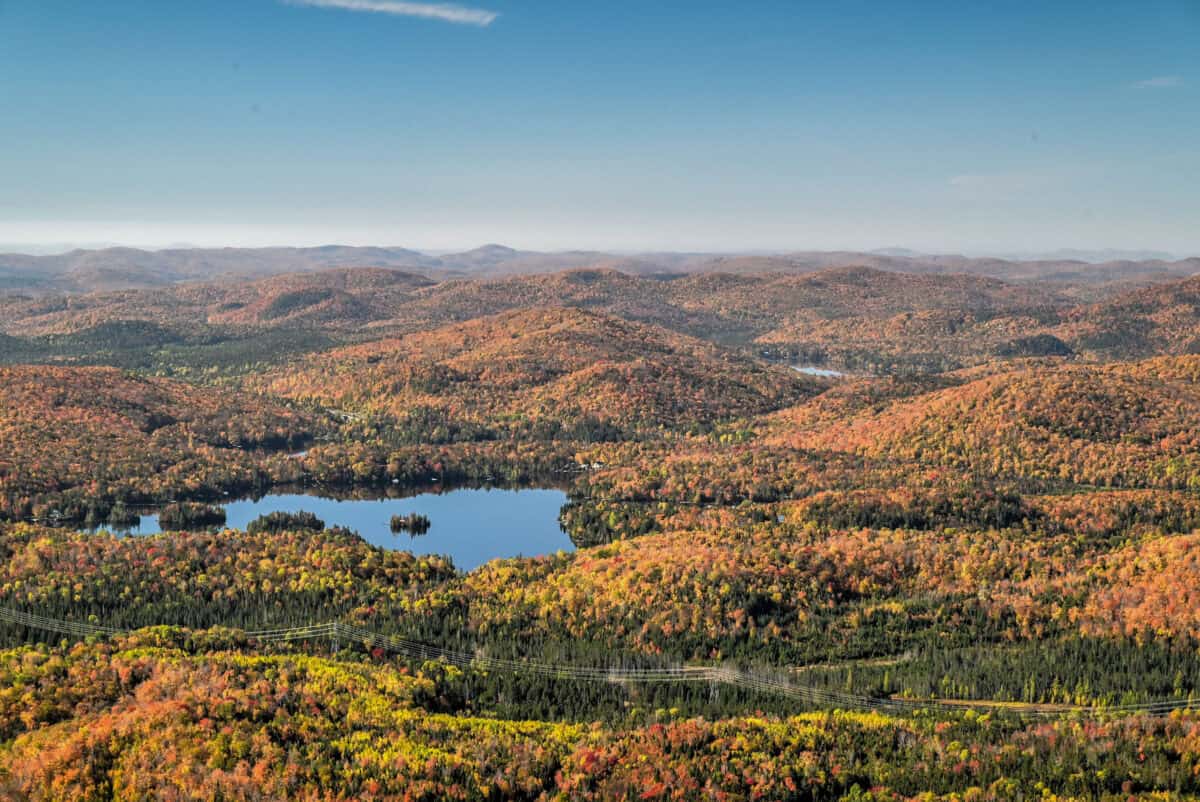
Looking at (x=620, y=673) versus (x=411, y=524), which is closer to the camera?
(x=620, y=673)

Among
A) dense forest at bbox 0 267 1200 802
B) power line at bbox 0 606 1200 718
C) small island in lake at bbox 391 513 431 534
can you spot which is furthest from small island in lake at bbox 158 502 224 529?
power line at bbox 0 606 1200 718

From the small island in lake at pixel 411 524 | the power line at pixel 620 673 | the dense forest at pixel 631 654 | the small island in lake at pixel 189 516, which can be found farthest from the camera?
the small island in lake at pixel 411 524

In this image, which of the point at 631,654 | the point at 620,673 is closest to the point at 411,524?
the point at 631,654

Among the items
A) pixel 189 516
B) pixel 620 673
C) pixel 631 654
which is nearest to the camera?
pixel 620 673

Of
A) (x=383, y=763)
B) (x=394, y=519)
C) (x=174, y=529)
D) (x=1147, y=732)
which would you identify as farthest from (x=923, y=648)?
(x=174, y=529)

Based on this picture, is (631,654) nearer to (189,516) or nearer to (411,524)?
(411,524)

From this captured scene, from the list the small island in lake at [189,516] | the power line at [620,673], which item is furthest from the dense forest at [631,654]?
the small island in lake at [189,516]

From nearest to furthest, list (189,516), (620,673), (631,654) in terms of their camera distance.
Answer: (620,673) < (631,654) < (189,516)

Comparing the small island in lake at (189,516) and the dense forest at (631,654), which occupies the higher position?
the dense forest at (631,654)

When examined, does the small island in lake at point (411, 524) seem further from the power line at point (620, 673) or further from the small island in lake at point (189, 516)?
the power line at point (620, 673)

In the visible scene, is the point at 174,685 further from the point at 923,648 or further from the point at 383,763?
the point at 923,648
